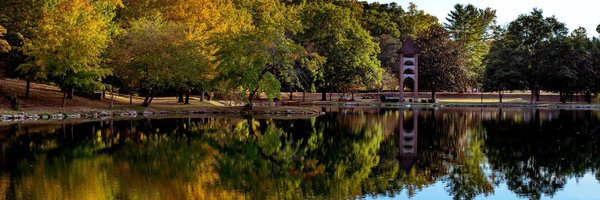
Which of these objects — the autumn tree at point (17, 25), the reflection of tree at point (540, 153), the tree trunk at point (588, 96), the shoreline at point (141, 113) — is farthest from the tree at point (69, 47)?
the tree trunk at point (588, 96)

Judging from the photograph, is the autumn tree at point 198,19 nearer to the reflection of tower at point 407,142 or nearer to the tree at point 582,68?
the reflection of tower at point 407,142

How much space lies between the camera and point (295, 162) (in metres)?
25.5

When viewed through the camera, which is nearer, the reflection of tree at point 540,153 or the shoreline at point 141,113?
the reflection of tree at point 540,153

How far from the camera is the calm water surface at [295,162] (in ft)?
63.7

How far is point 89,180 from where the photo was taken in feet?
68.1

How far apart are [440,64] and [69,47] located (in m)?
51.0

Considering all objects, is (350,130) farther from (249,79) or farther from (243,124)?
(249,79)

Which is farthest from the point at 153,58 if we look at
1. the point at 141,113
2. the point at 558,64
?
the point at 558,64

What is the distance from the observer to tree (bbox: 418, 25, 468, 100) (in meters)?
86.2

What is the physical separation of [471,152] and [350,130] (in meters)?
11.9

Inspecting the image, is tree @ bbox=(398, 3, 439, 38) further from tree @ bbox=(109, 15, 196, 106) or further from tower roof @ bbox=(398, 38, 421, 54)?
tree @ bbox=(109, 15, 196, 106)

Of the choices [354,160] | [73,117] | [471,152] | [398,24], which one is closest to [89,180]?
[354,160]

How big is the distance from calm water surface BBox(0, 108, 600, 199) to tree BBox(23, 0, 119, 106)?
33.0ft

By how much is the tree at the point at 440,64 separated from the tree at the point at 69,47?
153ft
